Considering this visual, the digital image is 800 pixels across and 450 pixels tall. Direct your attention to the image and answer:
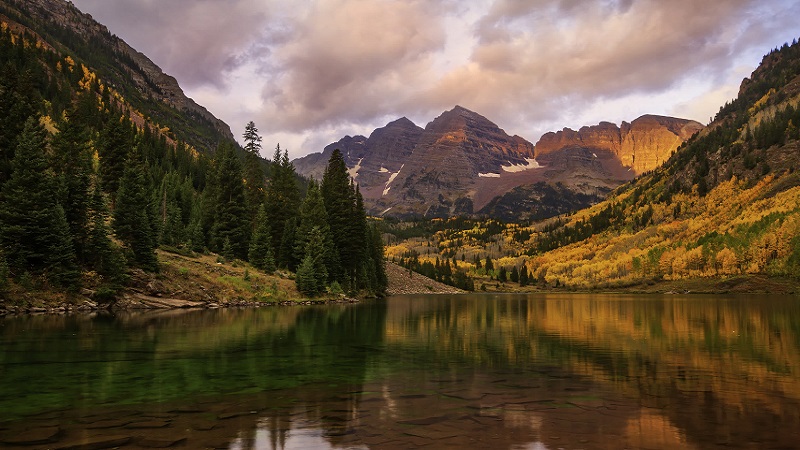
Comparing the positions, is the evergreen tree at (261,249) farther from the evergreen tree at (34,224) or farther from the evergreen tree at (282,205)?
the evergreen tree at (34,224)

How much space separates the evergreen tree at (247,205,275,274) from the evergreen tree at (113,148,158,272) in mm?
22249

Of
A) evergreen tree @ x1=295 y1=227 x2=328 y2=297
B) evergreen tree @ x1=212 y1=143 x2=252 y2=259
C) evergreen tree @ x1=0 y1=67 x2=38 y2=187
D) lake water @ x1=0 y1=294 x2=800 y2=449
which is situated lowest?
lake water @ x1=0 y1=294 x2=800 y2=449

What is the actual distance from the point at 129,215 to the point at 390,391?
5955 centimetres

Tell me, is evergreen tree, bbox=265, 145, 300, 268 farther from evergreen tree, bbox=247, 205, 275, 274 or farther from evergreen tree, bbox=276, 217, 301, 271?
evergreen tree, bbox=247, 205, 275, 274

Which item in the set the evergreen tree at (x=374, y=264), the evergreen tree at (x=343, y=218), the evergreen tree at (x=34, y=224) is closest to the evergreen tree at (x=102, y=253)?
the evergreen tree at (x=34, y=224)

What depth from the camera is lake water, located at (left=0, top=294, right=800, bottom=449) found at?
12.6 meters

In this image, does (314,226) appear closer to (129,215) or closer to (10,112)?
(129,215)

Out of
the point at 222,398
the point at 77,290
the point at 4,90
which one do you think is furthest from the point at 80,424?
the point at 4,90

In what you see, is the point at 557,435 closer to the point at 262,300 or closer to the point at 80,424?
the point at 80,424

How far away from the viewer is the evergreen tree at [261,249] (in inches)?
3435

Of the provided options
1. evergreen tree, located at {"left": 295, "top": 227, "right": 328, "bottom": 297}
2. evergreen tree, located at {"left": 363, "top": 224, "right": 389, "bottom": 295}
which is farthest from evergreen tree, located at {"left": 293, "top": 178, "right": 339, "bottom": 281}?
evergreen tree, located at {"left": 363, "top": 224, "right": 389, "bottom": 295}

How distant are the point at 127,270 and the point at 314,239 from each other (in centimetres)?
3434

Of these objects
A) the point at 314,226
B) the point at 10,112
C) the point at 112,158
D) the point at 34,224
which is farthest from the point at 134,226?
the point at 112,158

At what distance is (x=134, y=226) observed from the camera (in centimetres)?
6444
